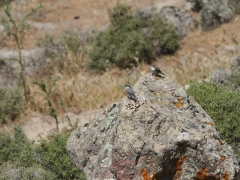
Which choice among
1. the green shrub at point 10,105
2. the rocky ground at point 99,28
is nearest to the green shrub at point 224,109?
the rocky ground at point 99,28

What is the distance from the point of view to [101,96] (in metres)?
11.0

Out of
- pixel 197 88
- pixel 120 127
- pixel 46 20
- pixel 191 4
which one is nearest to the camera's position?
pixel 120 127

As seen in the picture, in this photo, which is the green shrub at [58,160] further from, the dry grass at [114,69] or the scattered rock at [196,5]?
the scattered rock at [196,5]

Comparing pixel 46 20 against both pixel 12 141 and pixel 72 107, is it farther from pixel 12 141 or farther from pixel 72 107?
pixel 12 141

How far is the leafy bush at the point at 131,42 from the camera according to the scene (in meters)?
13.5

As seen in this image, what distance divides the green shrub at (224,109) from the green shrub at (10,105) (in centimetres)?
507

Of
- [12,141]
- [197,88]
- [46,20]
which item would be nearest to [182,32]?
[46,20]

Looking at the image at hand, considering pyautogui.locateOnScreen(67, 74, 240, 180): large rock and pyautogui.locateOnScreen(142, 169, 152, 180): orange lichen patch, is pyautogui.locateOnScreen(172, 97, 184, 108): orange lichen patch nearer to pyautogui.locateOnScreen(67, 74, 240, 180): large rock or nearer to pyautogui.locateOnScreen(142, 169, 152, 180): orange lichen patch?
pyautogui.locateOnScreen(67, 74, 240, 180): large rock

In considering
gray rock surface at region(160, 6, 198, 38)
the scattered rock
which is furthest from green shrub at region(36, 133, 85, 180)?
the scattered rock

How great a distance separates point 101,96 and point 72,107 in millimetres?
790

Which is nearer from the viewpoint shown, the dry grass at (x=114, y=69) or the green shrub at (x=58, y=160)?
the green shrub at (x=58, y=160)

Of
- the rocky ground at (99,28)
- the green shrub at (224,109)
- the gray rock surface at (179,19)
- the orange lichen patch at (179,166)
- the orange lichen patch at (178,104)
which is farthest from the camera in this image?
the gray rock surface at (179,19)

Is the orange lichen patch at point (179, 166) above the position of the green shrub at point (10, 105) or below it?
above

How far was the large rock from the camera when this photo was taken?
15.5ft
